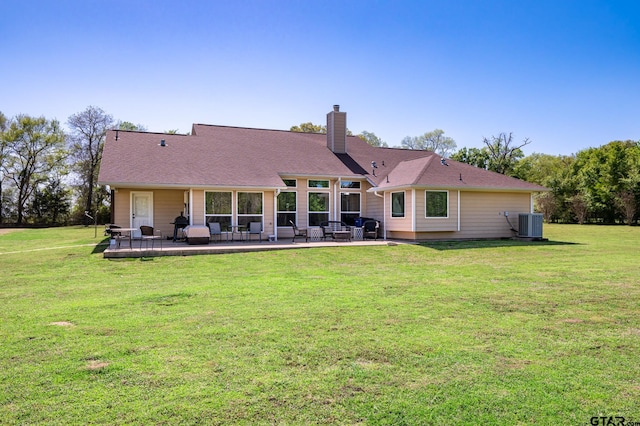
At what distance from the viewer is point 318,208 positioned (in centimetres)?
1828

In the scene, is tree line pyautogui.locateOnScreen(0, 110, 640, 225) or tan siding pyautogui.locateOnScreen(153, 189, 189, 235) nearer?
tan siding pyautogui.locateOnScreen(153, 189, 189, 235)

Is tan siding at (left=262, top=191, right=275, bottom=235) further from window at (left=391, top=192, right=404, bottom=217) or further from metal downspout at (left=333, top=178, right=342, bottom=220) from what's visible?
window at (left=391, top=192, right=404, bottom=217)

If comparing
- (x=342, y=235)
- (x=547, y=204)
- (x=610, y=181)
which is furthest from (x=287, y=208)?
(x=610, y=181)

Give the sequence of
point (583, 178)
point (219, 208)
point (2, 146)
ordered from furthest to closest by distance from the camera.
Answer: point (583, 178) → point (2, 146) → point (219, 208)

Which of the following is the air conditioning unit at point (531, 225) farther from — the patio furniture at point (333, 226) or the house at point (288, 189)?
the patio furniture at point (333, 226)

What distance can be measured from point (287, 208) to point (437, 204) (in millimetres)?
5827

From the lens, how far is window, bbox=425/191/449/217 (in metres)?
16.2

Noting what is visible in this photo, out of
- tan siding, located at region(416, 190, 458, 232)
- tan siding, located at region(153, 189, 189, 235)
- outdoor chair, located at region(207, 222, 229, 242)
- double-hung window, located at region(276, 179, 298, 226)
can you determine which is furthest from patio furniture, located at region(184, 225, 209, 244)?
tan siding, located at region(416, 190, 458, 232)

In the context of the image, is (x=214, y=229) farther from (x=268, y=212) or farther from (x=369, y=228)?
(x=369, y=228)

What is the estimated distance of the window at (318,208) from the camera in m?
18.2

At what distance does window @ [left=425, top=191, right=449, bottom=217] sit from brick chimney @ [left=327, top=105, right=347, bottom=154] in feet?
20.8

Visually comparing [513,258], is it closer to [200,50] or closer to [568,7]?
[568,7]

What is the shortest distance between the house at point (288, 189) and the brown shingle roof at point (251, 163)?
1.7 inches

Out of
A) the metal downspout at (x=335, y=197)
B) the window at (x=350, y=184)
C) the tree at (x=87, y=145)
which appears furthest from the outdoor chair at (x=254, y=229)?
the tree at (x=87, y=145)
